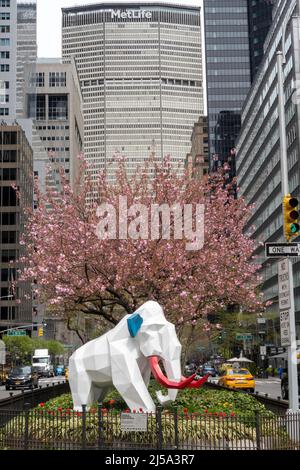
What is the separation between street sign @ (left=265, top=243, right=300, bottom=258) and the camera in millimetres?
15570

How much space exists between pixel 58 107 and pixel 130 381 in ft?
595

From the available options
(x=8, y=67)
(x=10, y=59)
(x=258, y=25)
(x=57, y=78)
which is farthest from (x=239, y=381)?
(x=57, y=78)

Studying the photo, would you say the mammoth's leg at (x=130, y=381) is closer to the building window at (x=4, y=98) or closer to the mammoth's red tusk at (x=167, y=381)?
the mammoth's red tusk at (x=167, y=381)

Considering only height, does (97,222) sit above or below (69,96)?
below

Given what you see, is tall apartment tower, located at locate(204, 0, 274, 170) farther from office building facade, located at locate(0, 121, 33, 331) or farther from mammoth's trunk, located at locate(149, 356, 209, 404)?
mammoth's trunk, located at locate(149, 356, 209, 404)

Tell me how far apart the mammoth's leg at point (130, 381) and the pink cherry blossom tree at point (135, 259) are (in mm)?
5941

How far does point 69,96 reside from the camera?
188m

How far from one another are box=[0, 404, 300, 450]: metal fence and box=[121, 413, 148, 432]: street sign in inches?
23.9

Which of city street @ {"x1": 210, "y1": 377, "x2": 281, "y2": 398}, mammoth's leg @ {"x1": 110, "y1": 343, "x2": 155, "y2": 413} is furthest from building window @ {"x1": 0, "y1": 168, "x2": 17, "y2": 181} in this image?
mammoth's leg @ {"x1": 110, "y1": 343, "x2": 155, "y2": 413}

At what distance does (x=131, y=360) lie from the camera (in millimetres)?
15219

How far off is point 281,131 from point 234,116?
160342mm

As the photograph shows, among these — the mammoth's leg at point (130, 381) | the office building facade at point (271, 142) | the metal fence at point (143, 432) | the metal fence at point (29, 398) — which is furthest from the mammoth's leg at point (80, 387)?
the office building facade at point (271, 142)
